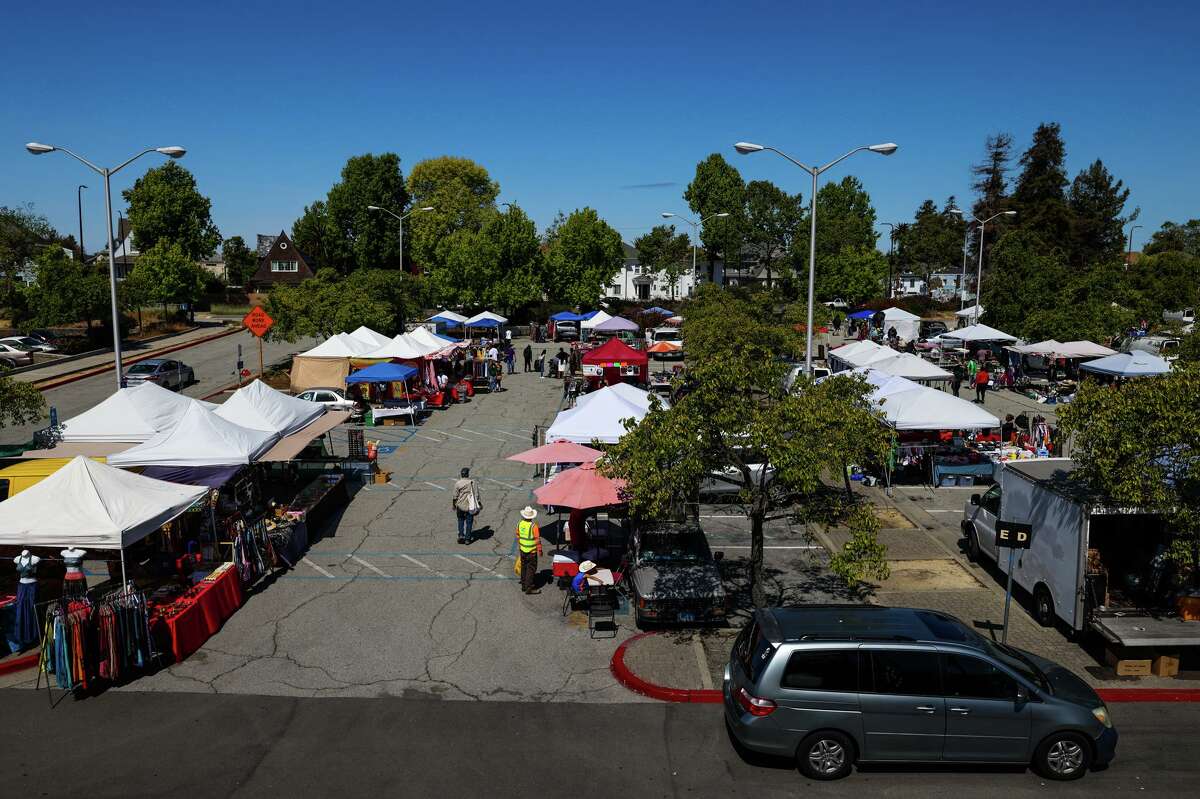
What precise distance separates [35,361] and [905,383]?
4470cm

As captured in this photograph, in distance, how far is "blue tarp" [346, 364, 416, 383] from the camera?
2991 centimetres

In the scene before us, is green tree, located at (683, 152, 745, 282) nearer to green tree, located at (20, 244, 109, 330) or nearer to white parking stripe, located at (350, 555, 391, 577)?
green tree, located at (20, 244, 109, 330)

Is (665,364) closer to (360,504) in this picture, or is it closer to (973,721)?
(360,504)

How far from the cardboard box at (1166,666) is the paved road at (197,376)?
86.5ft

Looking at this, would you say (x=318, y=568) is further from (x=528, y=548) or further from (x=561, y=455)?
(x=561, y=455)

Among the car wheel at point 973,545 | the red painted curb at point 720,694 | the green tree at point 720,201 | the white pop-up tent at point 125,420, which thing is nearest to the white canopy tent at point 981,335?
the car wheel at point 973,545

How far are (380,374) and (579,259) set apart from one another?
41.7 meters

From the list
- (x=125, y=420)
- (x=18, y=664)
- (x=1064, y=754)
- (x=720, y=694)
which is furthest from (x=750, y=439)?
(x=125, y=420)

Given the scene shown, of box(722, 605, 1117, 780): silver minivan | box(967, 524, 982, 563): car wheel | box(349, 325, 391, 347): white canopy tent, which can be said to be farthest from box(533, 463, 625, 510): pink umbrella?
box(349, 325, 391, 347): white canopy tent

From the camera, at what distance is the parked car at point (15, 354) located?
43.4m

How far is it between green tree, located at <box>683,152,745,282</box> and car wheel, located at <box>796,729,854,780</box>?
80034mm

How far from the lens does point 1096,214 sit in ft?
284

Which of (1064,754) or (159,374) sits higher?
(159,374)

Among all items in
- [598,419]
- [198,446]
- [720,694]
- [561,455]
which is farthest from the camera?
[598,419]
